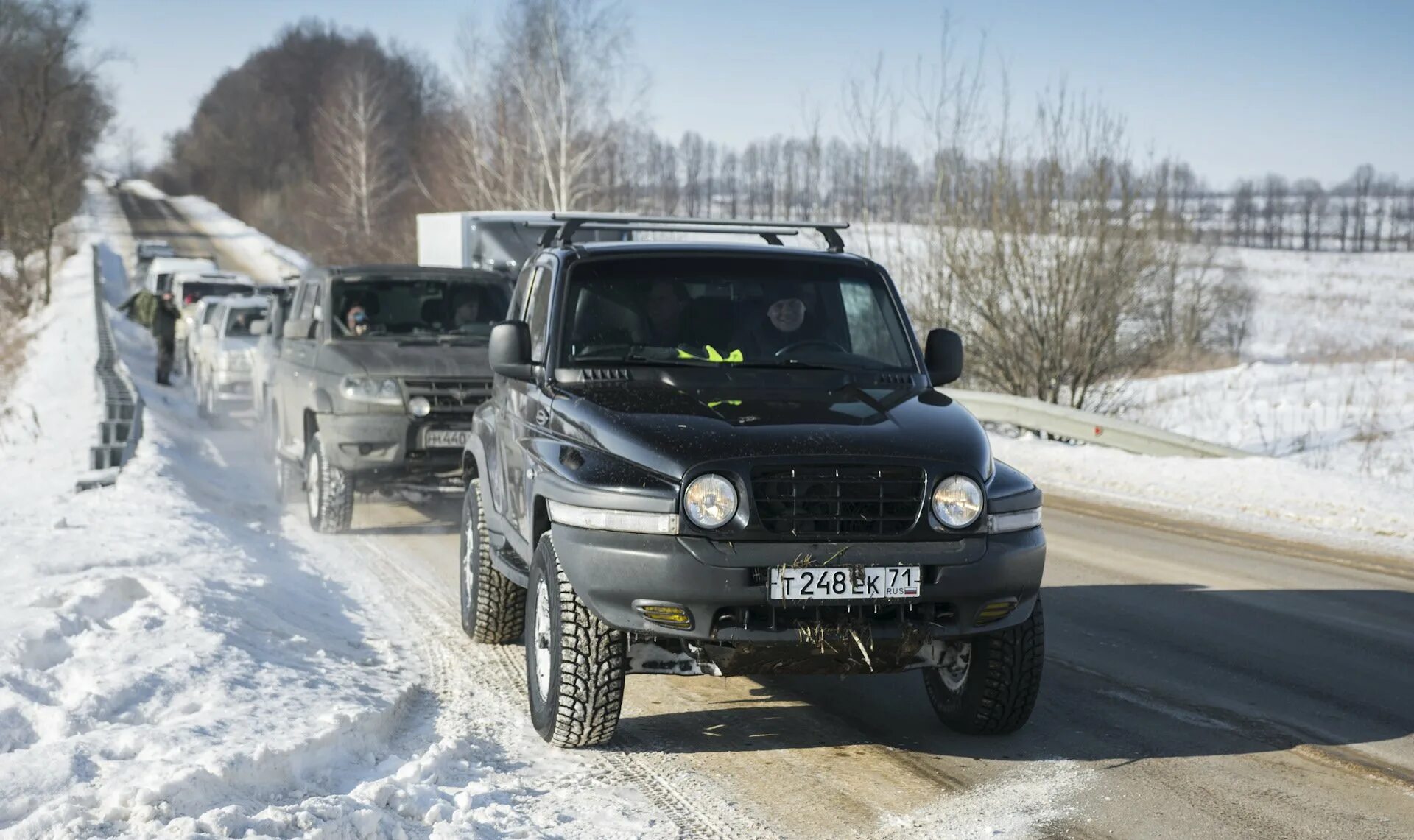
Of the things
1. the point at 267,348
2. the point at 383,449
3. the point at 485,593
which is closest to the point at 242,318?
the point at 267,348

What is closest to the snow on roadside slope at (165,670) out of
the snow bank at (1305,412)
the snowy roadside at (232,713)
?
the snowy roadside at (232,713)

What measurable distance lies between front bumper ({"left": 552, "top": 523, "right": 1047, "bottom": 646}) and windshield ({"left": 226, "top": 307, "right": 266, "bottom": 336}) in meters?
18.9

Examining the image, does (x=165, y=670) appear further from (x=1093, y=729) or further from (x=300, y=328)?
(x=300, y=328)

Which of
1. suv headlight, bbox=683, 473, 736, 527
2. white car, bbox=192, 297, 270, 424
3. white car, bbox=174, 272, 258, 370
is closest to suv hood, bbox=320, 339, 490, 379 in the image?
suv headlight, bbox=683, 473, 736, 527

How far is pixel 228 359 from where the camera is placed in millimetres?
21703

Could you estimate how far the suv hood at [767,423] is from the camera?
521 centimetres

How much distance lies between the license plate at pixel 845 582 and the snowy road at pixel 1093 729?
0.69m

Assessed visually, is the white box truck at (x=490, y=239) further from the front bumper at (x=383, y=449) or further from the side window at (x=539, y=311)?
the side window at (x=539, y=311)

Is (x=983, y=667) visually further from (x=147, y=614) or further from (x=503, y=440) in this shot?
(x=147, y=614)

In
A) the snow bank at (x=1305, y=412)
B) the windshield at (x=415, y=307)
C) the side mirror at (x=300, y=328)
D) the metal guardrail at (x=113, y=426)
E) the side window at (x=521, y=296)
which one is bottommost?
the snow bank at (x=1305, y=412)

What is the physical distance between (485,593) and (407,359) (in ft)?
14.7

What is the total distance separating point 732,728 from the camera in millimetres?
6031

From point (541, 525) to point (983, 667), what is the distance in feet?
5.91

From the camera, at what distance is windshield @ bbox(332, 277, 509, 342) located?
487 inches
